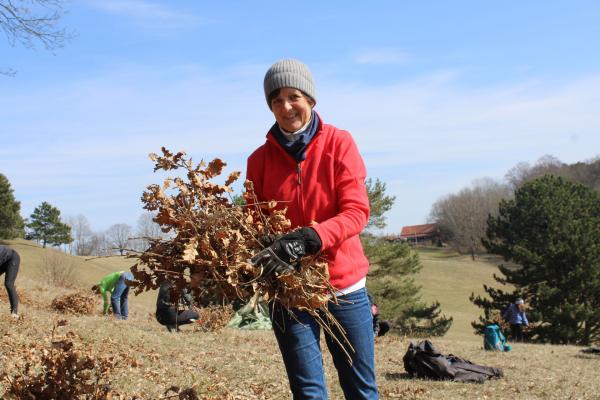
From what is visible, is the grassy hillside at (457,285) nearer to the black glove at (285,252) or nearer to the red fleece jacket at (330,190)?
the red fleece jacket at (330,190)

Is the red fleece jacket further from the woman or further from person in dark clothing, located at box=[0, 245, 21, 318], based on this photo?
person in dark clothing, located at box=[0, 245, 21, 318]

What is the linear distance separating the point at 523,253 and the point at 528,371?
24396 mm

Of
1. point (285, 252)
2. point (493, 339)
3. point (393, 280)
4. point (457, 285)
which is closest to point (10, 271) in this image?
point (285, 252)

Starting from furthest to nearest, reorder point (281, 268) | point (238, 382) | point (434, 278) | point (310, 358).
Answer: point (434, 278), point (238, 382), point (310, 358), point (281, 268)

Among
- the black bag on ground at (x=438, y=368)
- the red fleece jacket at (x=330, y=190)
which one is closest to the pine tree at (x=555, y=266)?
the black bag on ground at (x=438, y=368)

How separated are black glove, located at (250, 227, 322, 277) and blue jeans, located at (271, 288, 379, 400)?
248mm

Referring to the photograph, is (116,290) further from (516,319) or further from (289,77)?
(516,319)

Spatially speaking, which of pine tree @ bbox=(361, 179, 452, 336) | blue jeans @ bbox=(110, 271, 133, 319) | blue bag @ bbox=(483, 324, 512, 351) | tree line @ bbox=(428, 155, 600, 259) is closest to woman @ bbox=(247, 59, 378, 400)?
blue jeans @ bbox=(110, 271, 133, 319)

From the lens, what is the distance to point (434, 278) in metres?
68.8

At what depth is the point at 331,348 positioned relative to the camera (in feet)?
10.7

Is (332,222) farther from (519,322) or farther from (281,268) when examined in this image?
(519,322)

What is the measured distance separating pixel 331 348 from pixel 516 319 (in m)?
20.2

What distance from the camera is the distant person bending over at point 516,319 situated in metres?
21.8

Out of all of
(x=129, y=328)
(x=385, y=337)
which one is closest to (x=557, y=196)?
(x=385, y=337)
